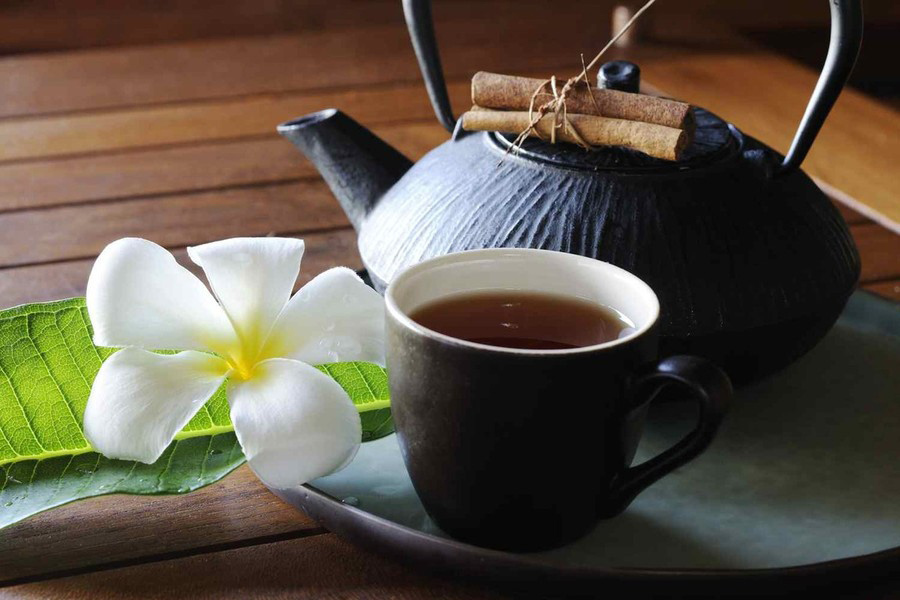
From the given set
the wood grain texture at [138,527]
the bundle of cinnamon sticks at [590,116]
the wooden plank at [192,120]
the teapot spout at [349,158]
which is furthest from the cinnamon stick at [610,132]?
the wooden plank at [192,120]

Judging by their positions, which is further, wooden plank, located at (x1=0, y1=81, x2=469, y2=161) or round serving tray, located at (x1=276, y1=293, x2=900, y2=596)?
wooden plank, located at (x1=0, y1=81, x2=469, y2=161)

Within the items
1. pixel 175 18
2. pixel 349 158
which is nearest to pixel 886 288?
pixel 349 158

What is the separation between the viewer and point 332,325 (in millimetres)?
456

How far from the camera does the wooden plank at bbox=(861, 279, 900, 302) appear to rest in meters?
0.70

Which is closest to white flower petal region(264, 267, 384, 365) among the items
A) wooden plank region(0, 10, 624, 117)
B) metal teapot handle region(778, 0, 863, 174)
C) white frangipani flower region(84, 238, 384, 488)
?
white frangipani flower region(84, 238, 384, 488)

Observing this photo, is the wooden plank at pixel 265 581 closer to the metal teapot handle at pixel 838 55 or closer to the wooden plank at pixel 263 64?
the metal teapot handle at pixel 838 55

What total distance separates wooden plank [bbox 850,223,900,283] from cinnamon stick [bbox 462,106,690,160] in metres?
0.28

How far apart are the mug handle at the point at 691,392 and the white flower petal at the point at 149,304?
0.17m

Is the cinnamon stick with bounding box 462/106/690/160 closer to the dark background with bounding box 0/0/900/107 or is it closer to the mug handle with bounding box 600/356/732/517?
the mug handle with bounding box 600/356/732/517

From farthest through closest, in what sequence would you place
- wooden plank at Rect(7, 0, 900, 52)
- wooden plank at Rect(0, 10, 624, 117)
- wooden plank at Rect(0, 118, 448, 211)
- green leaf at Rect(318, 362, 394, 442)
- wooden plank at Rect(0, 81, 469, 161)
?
1. wooden plank at Rect(7, 0, 900, 52)
2. wooden plank at Rect(0, 10, 624, 117)
3. wooden plank at Rect(0, 81, 469, 161)
4. wooden plank at Rect(0, 118, 448, 211)
5. green leaf at Rect(318, 362, 394, 442)

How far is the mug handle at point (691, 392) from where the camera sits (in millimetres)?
374

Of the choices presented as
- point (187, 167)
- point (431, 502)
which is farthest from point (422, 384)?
point (187, 167)

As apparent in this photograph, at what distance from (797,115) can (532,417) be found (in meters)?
0.77

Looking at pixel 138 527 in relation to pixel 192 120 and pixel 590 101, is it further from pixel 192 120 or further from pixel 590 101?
pixel 192 120
